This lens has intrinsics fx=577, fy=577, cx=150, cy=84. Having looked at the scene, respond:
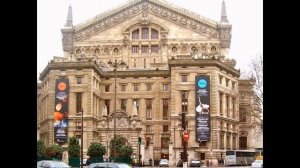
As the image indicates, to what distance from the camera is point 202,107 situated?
76812 mm

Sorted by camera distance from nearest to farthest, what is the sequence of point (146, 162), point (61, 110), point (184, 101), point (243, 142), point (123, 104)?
point (184, 101) → point (61, 110) → point (146, 162) → point (123, 104) → point (243, 142)

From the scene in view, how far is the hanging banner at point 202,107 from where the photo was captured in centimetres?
7594

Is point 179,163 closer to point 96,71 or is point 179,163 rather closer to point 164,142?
point 164,142

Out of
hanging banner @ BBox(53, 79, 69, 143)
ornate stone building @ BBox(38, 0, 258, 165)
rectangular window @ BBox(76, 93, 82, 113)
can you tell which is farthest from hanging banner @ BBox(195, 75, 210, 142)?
hanging banner @ BBox(53, 79, 69, 143)

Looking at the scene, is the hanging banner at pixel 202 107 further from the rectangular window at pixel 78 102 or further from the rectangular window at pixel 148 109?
the rectangular window at pixel 78 102

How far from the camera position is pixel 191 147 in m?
75.9

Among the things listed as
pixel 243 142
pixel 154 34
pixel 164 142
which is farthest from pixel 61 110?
pixel 243 142

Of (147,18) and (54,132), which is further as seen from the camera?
(147,18)

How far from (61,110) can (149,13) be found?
2111 cm

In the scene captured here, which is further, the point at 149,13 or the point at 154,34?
the point at 154,34
